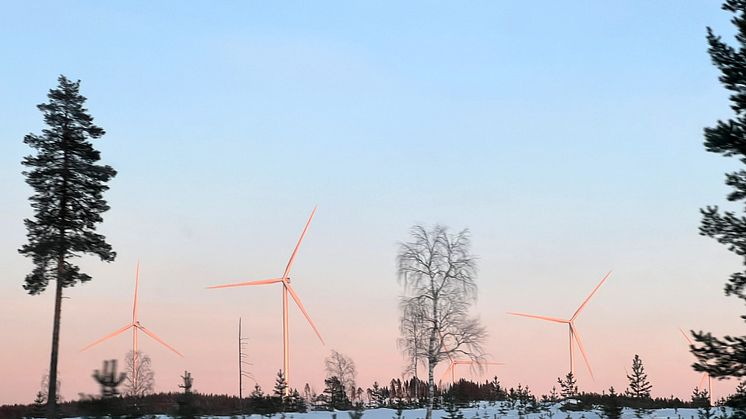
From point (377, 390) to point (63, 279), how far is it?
913 inches

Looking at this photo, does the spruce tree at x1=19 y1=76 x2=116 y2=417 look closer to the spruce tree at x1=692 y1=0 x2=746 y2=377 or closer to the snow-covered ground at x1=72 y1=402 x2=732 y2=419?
the snow-covered ground at x1=72 y1=402 x2=732 y2=419

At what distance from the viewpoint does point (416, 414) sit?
148ft

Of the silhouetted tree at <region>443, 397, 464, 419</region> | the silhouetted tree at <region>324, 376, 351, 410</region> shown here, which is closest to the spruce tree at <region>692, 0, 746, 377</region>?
the silhouetted tree at <region>443, 397, 464, 419</region>

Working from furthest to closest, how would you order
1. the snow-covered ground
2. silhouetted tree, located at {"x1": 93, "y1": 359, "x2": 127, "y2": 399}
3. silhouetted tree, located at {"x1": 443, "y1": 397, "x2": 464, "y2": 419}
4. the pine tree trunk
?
the pine tree trunk
the snow-covered ground
silhouetted tree, located at {"x1": 443, "y1": 397, "x2": 464, "y2": 419}
silhouetted tree, located at {"x1": 93, "y1": 359, "x2": 127, "y2": 399}

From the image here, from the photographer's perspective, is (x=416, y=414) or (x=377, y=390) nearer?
(x=416, y=414)

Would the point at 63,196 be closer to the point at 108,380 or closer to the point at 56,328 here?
the point at 56,328

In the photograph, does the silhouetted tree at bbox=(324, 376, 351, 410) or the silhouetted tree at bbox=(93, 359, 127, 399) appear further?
the silhouetted tree at bbox=(324, 376, 351, 410)

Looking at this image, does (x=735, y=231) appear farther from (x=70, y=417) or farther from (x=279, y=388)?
(x=70, y=417)

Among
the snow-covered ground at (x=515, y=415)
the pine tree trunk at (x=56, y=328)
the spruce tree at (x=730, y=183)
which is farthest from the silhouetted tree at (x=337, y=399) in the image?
the spruce tree at (x=730, y=183)

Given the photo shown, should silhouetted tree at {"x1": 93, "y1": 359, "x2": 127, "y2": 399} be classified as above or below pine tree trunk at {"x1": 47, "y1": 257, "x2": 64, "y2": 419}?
below

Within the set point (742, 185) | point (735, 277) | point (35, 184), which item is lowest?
point (735, 277)

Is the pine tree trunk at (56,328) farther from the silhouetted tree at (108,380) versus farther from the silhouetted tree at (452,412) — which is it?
the silhouetted tree at (108,380)

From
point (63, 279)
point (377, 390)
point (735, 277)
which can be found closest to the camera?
point (735, 277)

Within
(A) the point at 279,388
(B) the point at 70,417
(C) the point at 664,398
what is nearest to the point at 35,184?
(B) the point at 70,417
